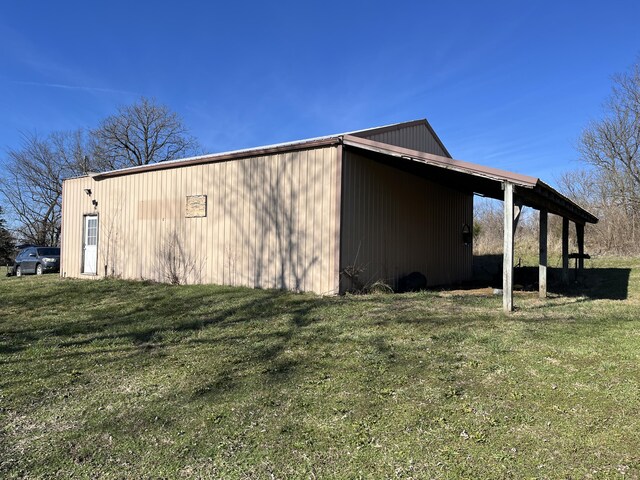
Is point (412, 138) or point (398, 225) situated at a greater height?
point (412, 138)

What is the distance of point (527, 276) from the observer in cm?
1276

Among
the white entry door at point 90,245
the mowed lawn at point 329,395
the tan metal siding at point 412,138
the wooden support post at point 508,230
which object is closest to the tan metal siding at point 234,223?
the white entry door at point 90,245

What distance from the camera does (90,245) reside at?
14.3 meters

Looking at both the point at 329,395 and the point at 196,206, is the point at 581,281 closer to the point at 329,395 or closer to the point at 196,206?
the point at 196,206

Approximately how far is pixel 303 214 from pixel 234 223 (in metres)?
2.04

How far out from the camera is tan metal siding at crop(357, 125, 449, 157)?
11190 mm

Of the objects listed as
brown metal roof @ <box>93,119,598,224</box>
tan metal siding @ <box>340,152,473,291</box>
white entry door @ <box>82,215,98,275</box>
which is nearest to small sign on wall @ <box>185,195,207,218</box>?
brown metal roof @ <box>93,119,598,224</box>

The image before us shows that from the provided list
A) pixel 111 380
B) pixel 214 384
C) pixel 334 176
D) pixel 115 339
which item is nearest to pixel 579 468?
pixel 214 384

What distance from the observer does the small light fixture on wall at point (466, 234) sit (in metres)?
14.6

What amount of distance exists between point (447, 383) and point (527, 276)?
9.98 m

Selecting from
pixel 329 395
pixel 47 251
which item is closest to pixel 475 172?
pixel 329 395

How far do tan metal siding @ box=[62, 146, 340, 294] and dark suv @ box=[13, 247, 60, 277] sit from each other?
552 cm

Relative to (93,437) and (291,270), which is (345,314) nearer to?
(291,270)

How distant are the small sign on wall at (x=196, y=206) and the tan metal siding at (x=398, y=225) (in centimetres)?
405
